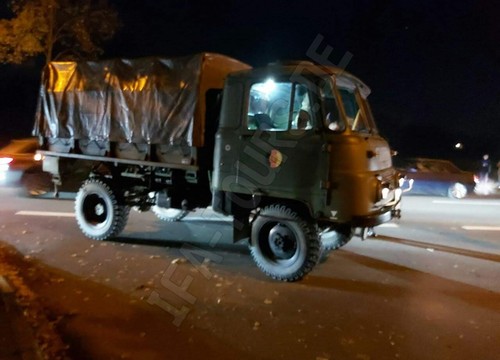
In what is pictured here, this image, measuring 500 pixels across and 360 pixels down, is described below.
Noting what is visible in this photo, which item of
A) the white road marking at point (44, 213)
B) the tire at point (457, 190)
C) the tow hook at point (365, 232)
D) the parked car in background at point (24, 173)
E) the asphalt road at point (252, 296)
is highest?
the tow hook at point (365, 232)

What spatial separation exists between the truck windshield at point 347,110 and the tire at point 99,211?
165 inches

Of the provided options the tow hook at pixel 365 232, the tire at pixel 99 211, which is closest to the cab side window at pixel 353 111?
the tow hook at pixel 365 232

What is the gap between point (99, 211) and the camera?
9.34 m

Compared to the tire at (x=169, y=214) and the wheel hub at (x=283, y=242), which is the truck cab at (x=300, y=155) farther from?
the tire at (x=169, y=214)

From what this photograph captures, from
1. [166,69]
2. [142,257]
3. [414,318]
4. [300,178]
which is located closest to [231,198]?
[300,178]

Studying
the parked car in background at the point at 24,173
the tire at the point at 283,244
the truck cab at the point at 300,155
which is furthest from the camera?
the parked car in background at the point at 24,173

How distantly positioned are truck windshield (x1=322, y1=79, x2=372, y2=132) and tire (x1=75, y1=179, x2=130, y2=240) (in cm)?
419

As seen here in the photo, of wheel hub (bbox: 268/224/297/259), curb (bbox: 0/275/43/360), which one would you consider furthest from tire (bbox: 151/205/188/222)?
curb (bbox: 0/275/43/360)

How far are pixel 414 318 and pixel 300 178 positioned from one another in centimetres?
220

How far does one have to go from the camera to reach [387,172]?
7.29 meters

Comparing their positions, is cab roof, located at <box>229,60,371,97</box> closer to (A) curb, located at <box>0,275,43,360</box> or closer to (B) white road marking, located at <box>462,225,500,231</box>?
(A) curb, located at <box>0,275,43,360</box>

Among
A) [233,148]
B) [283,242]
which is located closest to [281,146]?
[233,148]

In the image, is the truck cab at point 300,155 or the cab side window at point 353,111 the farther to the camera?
the cab side window at point 353,111

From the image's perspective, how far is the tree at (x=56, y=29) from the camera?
18.9 meters
